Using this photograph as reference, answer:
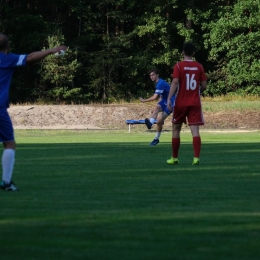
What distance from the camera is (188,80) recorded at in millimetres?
15984

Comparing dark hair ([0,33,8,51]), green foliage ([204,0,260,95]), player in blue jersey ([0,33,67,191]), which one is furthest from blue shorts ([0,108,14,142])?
green foliage ([204,0,260,95])

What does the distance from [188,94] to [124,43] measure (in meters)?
51.8

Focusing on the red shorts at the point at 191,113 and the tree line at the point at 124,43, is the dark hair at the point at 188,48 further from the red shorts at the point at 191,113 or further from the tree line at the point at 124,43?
the tree line at the point at 124,43

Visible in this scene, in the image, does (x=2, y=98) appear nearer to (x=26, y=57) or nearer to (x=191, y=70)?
(x=26, y=57)

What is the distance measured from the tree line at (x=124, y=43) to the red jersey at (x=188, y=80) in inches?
1889

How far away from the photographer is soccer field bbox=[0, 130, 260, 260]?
6527 mm

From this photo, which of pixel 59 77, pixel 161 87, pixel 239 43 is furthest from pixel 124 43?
pixel 161 87

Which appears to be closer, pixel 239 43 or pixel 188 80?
pixel 188 80

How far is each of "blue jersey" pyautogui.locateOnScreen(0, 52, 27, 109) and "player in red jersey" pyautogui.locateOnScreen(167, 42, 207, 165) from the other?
498cm

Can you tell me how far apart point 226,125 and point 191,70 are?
32871mm

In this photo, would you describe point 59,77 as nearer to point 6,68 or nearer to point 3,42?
point 6,68

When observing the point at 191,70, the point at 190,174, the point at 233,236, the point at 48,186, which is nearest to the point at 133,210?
the point at 233,236

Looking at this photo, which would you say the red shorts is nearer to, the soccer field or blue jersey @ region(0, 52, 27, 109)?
the soccer field

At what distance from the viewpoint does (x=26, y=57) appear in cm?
1124
